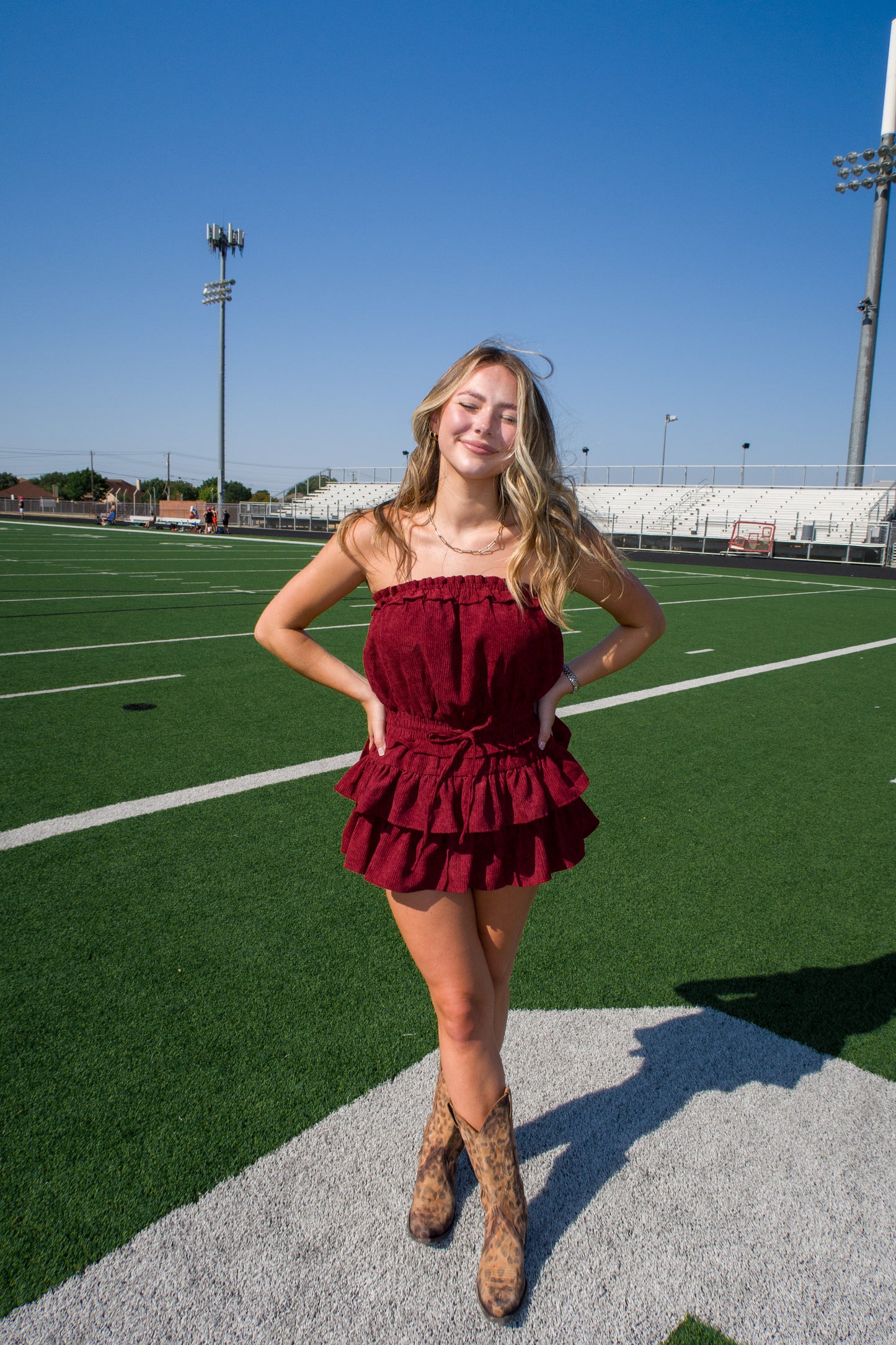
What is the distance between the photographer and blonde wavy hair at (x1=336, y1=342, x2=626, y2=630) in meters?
1.87

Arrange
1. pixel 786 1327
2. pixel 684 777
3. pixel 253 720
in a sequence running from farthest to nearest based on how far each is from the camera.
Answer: pixel 253 720 → pixel 684 777 → pixel 786 1327

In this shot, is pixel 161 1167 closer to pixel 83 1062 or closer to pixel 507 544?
pixel 83 1062

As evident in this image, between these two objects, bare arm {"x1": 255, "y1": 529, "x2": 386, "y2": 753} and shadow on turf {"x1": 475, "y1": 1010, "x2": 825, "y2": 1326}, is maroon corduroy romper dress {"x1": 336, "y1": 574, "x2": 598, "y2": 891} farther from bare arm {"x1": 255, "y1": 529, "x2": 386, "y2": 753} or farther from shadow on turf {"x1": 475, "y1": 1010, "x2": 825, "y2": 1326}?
shadow on turf {"x1": 475, "y1": 1010, "x2": 825, "y2": 1326}

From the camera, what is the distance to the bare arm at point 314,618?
2020 millimetres

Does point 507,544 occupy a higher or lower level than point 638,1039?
higher

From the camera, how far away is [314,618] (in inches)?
81.0

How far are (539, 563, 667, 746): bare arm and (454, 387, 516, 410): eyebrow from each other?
1.29ft

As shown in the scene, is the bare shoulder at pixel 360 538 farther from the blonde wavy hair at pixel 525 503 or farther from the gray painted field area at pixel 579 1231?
the gray painted field area at pixel 579 1231

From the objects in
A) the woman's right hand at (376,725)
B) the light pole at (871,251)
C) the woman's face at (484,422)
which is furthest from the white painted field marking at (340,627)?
the light pole at (871,251)

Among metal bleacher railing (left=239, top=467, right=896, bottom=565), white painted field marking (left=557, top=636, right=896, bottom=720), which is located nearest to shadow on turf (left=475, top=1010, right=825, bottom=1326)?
white painted field marking (left=557, top=636, right=896, bottom=720)

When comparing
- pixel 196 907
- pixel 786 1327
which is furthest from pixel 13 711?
pixel 786 1327

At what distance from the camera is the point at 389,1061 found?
2486mm

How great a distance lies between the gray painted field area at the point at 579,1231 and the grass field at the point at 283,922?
0.32 ft

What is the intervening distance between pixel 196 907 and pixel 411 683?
201 centimetres
